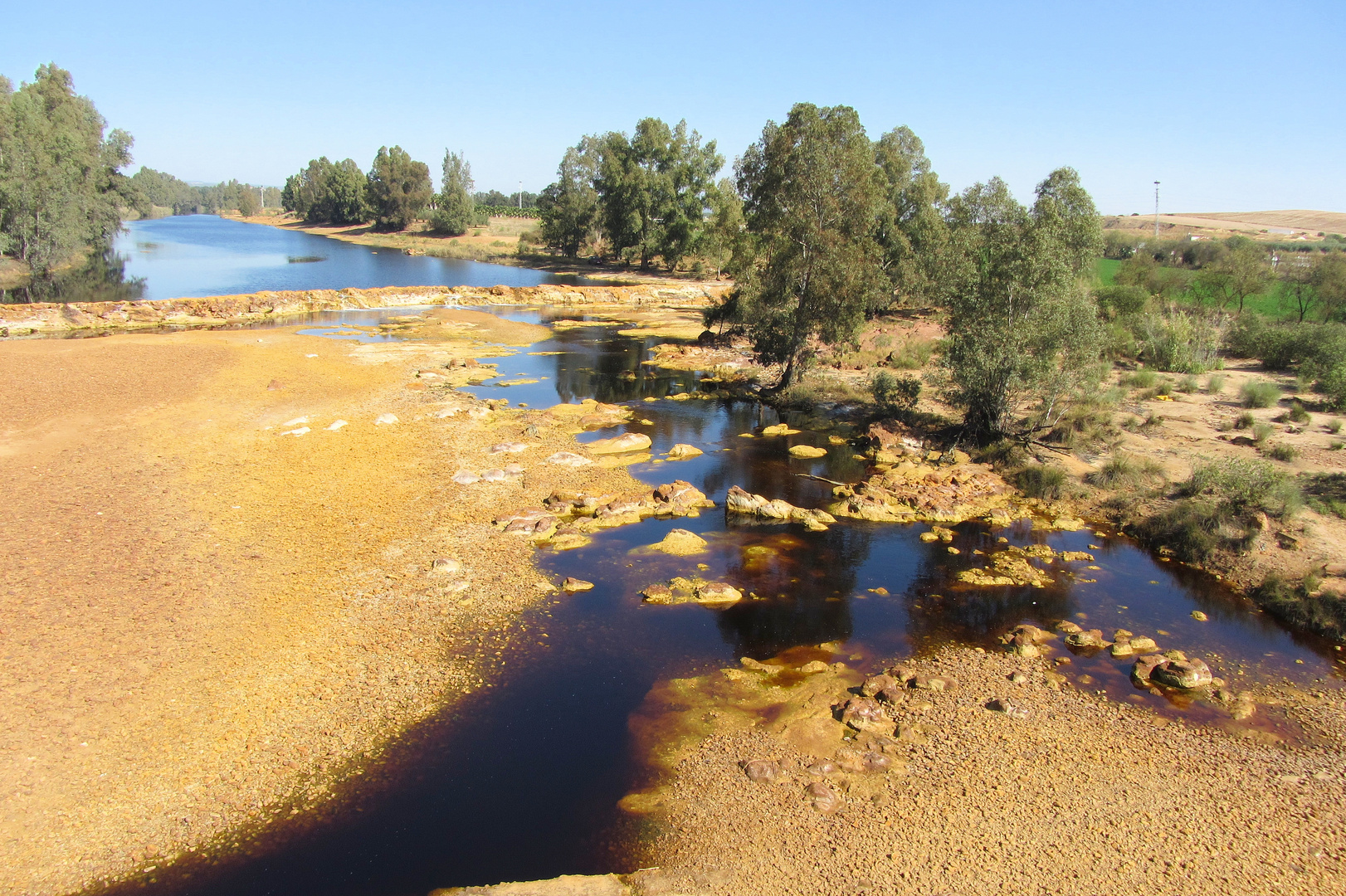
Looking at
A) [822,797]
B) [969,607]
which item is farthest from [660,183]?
[822,797]

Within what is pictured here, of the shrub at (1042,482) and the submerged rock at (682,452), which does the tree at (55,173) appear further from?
the shrub at (1042,482)

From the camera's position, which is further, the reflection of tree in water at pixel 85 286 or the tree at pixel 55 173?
the reflection of tree in water at pixel 85 286

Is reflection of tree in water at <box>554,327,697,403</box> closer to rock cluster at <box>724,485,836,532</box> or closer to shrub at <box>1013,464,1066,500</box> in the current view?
rock cluster at <box>724,485,836,532</box>

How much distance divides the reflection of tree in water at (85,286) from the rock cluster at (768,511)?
5389cm

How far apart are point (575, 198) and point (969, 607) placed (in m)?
85.2

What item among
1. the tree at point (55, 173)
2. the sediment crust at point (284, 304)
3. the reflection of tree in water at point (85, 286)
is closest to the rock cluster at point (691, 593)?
the sediment crust at point (284, 304)

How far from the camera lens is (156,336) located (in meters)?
41.8

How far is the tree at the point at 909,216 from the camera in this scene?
46094 millimetres

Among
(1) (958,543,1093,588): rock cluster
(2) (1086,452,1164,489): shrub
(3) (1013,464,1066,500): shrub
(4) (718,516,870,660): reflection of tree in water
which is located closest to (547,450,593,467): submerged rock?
(4) (718,516,870,660): reflection of tree in water

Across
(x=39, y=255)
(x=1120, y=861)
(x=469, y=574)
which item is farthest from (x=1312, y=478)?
(x=39, y=255)

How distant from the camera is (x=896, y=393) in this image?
32094mm

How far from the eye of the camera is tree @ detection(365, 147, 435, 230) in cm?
12800

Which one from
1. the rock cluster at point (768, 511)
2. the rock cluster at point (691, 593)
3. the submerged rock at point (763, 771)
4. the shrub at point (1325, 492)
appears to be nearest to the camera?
the submerged rock at point (763, 771)

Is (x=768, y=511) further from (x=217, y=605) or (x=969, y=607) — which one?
(x=217, y=605)
